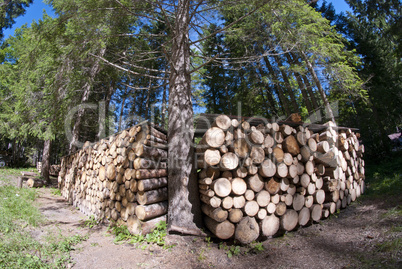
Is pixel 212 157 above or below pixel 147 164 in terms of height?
above

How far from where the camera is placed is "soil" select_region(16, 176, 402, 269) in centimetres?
291

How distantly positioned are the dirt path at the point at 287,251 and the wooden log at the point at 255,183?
87 centimetres

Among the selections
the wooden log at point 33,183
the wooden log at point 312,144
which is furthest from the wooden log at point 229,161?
the wooden log at point 33,183

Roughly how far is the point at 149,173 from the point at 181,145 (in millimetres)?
722

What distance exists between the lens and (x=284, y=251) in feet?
10.8

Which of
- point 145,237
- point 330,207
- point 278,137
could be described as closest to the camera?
point 145,237

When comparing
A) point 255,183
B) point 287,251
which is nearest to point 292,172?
point 255,183

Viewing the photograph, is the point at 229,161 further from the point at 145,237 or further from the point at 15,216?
the point at 15,216

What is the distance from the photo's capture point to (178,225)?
363 cm

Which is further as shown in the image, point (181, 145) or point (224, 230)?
point (181, 145)

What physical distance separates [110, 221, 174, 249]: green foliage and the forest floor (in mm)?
49

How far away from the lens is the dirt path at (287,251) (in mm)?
2914

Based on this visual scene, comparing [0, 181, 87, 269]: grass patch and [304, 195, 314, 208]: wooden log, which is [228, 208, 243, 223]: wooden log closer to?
[304, 195, 314, 208]: wooden log

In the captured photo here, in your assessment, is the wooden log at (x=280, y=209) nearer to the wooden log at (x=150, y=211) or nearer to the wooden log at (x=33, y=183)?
the wooden log at (x=150, y=211)
